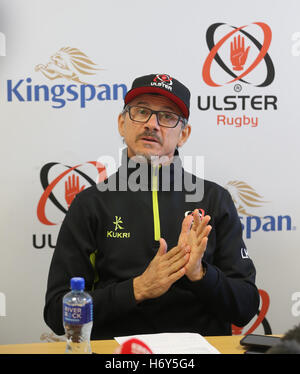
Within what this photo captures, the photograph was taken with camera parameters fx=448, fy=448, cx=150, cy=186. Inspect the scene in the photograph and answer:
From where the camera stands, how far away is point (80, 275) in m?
1.52

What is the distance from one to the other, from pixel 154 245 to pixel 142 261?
0.07m

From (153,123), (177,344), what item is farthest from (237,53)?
(177,344)

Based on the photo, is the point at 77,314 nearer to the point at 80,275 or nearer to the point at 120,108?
the point at 80,275

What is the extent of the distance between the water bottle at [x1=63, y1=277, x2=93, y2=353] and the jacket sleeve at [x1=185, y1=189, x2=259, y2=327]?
451 mm

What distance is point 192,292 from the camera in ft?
5.03

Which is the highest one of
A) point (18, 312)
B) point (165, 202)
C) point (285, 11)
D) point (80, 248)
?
point (285, 11)

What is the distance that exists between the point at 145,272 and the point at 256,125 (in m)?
1.00

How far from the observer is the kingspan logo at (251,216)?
2096mm

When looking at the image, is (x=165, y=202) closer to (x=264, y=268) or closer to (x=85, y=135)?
(x=85, y=135)

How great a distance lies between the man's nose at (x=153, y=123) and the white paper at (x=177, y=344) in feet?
2.42

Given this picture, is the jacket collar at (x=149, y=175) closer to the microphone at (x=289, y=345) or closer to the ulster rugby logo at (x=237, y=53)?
the ulster rugby logo at (x=237, y=53)

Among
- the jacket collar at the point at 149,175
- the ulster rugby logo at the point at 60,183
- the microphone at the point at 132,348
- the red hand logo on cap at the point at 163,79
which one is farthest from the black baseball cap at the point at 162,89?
the microphone at the point at 132,348

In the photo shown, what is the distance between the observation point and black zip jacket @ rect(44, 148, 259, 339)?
4.83 feet
